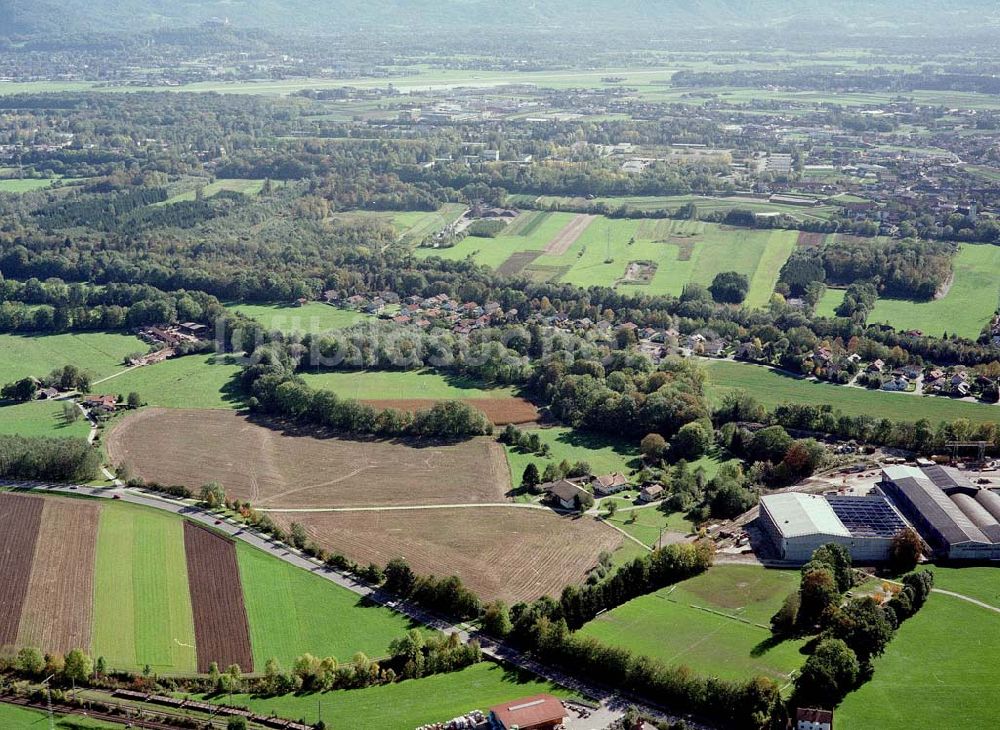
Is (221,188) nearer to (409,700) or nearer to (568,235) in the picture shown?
(568,235)

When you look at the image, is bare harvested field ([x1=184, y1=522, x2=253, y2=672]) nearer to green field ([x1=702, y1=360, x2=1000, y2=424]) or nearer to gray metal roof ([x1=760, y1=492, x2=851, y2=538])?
gray metal roof ([x1=760, y1=492, x2=851, y2=538])

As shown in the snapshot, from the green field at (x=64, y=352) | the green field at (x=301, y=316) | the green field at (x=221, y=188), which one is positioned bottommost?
the green field at (x=64, y=352)

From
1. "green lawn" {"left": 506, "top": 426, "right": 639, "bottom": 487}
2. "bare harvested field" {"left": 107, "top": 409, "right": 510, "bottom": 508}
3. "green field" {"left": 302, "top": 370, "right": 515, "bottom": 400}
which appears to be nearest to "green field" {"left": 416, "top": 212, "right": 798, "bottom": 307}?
"green field" {"left": 302, "top": 370, "right": 515, "bottom": 400}

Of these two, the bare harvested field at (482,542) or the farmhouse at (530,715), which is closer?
the farmhouse at (530,715)

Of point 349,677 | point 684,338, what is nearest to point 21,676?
point 349,677

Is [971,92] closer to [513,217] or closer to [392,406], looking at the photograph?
[513,217]

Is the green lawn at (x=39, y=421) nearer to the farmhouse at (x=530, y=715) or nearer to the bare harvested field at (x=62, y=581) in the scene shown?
the bare harvested field at (x=62, y=581)

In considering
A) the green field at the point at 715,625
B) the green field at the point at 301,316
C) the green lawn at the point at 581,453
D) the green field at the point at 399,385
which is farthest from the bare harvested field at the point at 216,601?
the green field at the point at 301,316
